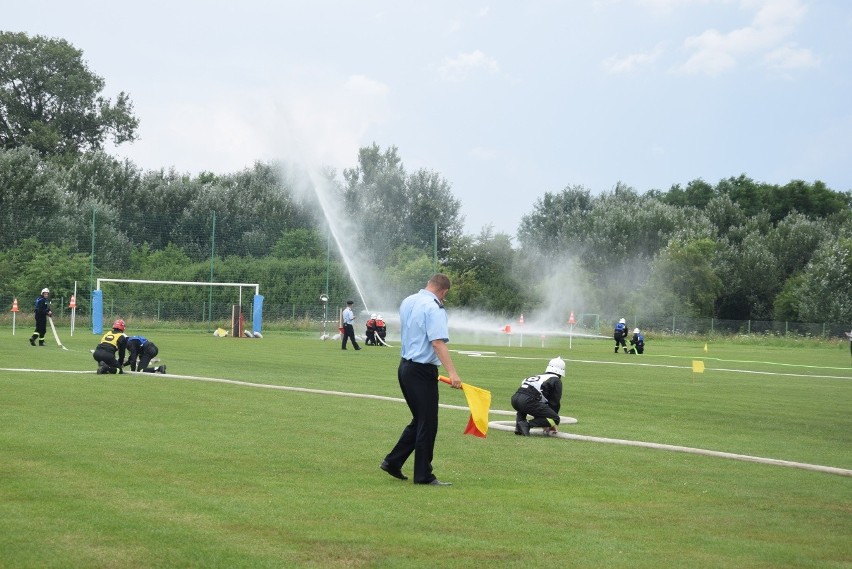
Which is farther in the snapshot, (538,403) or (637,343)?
(637,343)

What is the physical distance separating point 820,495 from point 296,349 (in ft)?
103

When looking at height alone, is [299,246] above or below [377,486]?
above

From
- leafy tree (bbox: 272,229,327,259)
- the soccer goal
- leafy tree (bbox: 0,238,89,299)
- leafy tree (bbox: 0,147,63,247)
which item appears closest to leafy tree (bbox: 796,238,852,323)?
leafy tree (bbox: 272,229,327,259)

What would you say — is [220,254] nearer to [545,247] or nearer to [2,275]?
[2,275]

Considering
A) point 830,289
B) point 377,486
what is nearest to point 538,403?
point 377,486

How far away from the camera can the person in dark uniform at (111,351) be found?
2417 centimetres

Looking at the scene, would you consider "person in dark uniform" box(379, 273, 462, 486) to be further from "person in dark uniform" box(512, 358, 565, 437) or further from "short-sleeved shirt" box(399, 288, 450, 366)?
"person in dark uniform" box(512, 358, 565, 437)

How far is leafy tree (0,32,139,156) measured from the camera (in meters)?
91.1

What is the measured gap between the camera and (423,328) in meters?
11.1

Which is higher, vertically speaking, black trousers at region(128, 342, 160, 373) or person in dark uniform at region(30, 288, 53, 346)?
person in dark uniform at region(30, 288, 53, 346)

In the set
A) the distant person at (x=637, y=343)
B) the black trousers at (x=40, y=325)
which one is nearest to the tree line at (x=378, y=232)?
the distant person at (x=637, y=343)

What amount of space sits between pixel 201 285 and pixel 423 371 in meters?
50.4

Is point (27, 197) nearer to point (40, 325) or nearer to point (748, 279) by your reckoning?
point (40, 325)

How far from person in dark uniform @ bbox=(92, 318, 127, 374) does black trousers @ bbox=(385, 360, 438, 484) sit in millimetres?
14282
